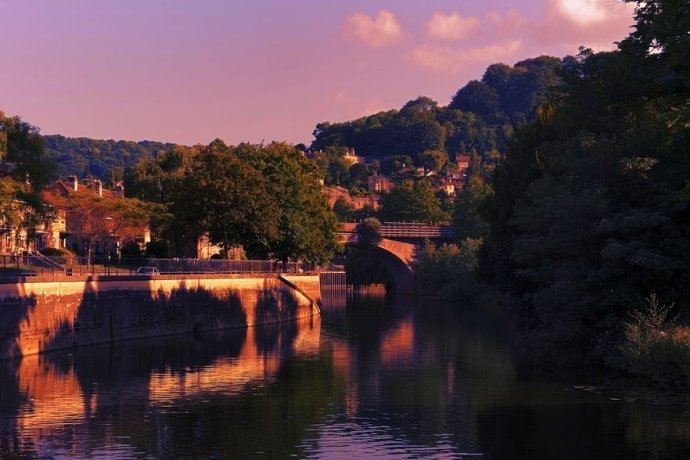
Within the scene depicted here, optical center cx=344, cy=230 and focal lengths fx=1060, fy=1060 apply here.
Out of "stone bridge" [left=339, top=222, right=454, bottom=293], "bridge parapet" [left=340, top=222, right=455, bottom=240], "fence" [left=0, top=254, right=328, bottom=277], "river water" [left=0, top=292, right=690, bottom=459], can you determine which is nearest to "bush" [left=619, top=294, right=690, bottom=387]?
"river water" [left=0, top=292, right=690, bottom=459]

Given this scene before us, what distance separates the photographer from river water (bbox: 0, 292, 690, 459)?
3109 cm

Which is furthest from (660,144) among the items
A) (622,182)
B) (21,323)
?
(21,323)

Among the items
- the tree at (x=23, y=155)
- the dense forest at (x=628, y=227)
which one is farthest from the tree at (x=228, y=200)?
the dense forest at (x=628, y=227)

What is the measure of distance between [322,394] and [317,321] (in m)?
50.9

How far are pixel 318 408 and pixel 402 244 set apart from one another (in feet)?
399

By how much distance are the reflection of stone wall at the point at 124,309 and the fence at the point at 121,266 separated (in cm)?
119

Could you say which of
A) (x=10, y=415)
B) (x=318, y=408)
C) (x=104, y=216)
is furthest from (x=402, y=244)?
(x=10, y=415)

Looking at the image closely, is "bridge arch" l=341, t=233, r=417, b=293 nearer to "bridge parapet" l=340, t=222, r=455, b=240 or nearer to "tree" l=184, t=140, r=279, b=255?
"bridge parapet" l=340, t=222, r=455, b=240

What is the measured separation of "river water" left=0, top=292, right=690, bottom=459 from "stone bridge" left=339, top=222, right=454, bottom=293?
93744mm

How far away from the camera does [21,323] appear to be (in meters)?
55.7

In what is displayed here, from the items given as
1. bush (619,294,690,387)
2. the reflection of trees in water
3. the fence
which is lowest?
the reflection of trees in water

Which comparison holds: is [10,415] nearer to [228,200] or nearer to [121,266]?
[121,266]

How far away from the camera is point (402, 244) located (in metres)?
160

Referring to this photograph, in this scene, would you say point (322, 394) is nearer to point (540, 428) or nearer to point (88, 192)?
point (540, 428)
